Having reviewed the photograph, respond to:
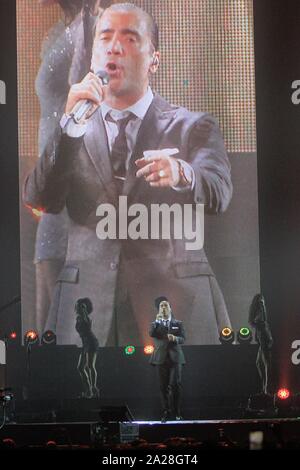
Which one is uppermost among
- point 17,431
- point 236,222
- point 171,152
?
point 171,152

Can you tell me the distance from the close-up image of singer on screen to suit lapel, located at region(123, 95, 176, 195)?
0.04ft

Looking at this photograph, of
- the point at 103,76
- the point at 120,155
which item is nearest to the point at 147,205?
the point at 120,155

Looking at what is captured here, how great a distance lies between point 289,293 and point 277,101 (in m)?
2.21

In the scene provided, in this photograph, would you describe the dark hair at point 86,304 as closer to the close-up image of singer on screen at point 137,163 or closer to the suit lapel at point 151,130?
the close-up image of singer on screen at point 137,163

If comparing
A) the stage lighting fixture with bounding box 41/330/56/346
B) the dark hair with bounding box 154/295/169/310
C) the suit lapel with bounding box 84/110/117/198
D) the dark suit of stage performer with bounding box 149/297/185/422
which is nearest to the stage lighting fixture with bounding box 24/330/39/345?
the stage lighting fixture with bounding box 41/330/56/346

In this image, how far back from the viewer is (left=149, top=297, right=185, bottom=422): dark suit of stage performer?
10.3m

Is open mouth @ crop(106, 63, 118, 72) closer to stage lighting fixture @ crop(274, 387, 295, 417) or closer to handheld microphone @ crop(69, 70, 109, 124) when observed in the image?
handheld microphone @ crop(69, 70, 109, 124)

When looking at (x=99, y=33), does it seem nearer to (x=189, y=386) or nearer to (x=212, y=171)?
(x=212, y=171)

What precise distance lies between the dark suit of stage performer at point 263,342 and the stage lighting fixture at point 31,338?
2.37 metres

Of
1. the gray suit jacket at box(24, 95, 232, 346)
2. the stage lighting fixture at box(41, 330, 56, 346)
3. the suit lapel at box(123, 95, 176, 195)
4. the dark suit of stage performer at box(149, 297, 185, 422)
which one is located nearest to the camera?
the dark suit of stage performer at box(149, 297, 185, 422)

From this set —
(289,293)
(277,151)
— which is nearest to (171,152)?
(277,151)

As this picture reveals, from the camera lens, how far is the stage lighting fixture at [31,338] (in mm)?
11273

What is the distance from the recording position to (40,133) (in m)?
11.7

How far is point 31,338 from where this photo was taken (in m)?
11.3
